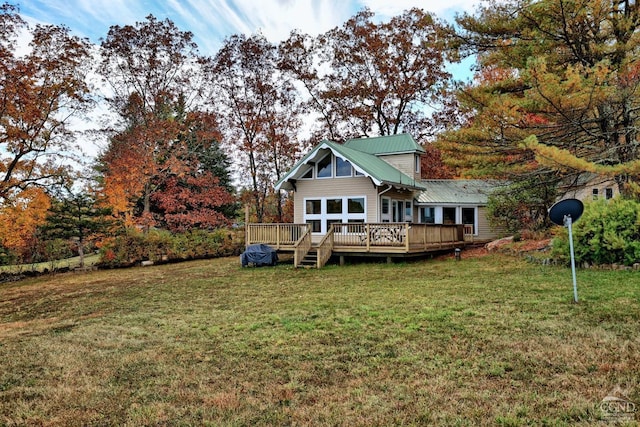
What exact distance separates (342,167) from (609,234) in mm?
9973

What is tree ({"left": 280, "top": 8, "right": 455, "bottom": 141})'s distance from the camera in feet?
84.6

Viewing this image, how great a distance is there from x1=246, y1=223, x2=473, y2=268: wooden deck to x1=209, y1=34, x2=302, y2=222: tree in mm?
9695

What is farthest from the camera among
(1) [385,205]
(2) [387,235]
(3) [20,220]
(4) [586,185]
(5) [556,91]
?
(1) [385,205]

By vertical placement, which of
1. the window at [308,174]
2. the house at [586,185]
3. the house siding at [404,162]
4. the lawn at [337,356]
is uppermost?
the house siding at [404,162]

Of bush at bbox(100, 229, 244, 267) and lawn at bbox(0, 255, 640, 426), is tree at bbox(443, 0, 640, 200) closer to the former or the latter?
lawn at bbox(0, 255, 640, 426)

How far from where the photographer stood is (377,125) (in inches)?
1078

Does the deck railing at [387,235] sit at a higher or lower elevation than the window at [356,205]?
lower

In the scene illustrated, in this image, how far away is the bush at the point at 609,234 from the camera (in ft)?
30.9

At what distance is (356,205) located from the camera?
16672mm

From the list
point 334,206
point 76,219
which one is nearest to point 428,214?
point 334,206

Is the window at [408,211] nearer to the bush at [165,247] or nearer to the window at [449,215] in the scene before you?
the window at [449,215]

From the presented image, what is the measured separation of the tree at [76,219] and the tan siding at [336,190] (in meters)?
8.63

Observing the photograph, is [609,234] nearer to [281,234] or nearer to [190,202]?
[281,234]

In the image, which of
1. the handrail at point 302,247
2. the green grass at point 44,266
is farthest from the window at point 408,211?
the green grass at point 44,266
